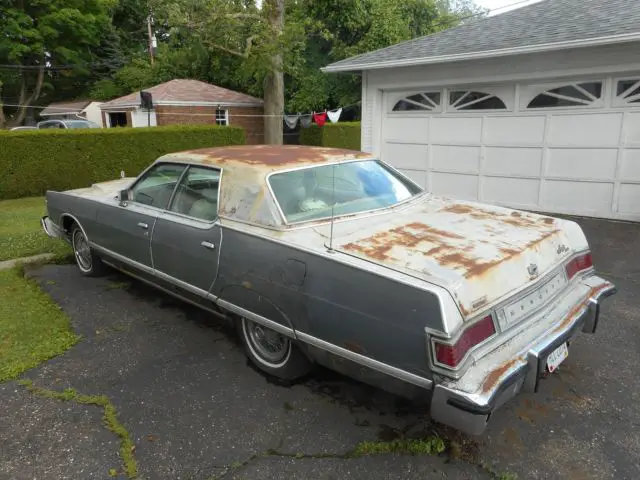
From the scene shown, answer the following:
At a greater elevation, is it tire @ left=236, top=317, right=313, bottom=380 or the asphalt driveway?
tire @ left=236, top=317, right=313, bottom=380

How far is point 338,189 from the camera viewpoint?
3.79 metres

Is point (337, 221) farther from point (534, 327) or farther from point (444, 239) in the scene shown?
point (534, 327)

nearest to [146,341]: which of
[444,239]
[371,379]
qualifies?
[371,379]

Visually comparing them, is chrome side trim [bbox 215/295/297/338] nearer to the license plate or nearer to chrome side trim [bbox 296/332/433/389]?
chrome side trim [bbox 296/332/433/389]

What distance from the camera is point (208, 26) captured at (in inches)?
685

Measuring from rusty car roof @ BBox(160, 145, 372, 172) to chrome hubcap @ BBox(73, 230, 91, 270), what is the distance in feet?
5.97

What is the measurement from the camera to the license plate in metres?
2.76

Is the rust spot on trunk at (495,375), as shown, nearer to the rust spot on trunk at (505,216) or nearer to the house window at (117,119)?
the rust spot on trunk at (505,216)

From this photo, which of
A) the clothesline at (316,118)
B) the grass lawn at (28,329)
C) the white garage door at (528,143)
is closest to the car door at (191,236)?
the grass lawn at (28,329)

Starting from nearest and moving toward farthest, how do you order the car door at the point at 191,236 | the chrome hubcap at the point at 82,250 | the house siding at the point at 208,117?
the car door at the point at 191,236
the chrome hubcap at the point at 82,250
the house siding at the point at 208,117

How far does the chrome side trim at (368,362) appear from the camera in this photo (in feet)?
8.01

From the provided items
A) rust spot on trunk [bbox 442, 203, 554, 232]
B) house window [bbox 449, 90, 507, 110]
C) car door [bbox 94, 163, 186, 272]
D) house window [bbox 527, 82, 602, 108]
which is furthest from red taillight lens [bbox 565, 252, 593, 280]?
house window [bbox 449, 90, 507, 110]

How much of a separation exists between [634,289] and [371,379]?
3815mm

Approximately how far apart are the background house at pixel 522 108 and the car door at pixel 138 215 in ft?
20.0
